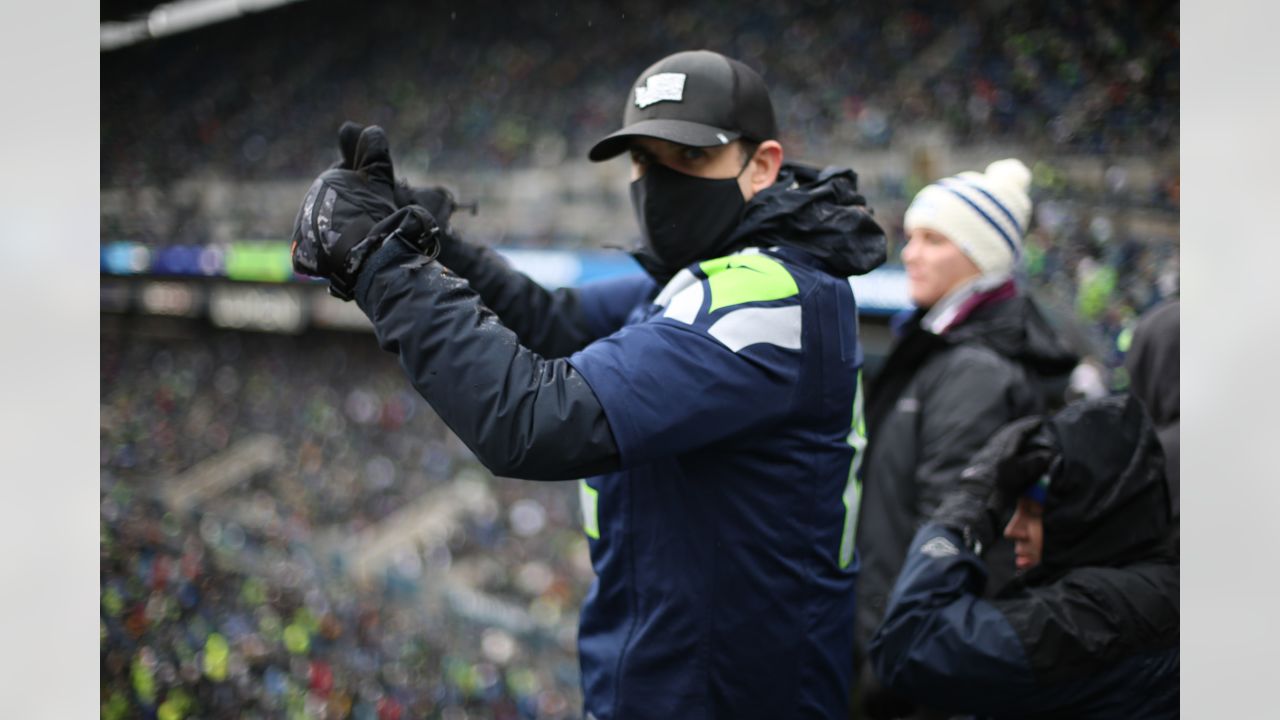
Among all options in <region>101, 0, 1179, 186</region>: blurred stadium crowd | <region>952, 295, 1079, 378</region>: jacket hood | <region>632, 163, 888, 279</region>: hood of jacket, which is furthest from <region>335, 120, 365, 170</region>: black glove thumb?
<region>101, 0, 1179, 186</region>: blurred stadium crowd

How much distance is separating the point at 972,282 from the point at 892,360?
312 mm

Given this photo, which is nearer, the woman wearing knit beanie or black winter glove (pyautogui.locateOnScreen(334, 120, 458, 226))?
black winter glove (pyautogui.locateOnScreen(334, 120, 458, 226))

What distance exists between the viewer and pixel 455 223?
10820 millimetres

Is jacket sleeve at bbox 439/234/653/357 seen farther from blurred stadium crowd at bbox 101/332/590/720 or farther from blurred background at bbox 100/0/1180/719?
blurred stadium crowd at bbox 101/332/590/720

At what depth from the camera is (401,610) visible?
8.48 metres

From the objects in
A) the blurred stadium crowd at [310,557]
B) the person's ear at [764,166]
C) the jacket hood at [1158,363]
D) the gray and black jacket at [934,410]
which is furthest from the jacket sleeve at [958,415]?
the blurred stadium crowd at [310,557]

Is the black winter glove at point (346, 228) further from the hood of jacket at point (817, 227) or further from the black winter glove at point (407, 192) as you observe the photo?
the hood of jacket at point (817, 227)

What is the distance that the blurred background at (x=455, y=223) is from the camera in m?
6.16

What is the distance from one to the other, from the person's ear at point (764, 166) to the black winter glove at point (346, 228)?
1.90 feet

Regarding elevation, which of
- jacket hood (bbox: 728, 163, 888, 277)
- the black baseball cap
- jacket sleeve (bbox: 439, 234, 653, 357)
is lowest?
jacket sleeve (bbox: 439, 234, 653, 357)

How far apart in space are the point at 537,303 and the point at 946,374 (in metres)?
1.03

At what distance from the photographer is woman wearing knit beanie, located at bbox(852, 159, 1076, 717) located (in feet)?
7.54

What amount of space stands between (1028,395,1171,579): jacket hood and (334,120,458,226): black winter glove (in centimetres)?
112

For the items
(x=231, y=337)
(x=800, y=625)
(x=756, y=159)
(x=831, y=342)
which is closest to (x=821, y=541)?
(x=800, y=625)
